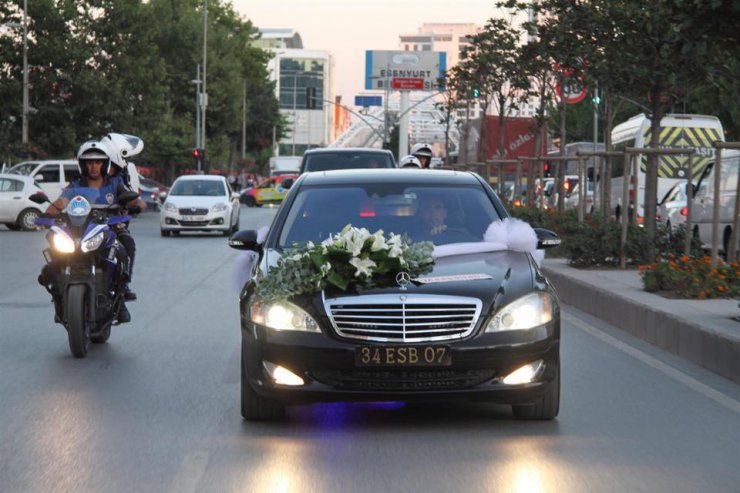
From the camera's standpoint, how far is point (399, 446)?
750 centimetres

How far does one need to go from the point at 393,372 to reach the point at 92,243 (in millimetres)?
4372

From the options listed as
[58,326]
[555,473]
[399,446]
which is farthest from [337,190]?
[58,326]

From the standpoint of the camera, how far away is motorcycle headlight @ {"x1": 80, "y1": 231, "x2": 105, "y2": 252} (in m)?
11.4

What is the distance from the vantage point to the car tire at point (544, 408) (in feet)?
26.7

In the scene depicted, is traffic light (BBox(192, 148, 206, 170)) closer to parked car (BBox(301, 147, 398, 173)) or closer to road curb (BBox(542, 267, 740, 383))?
parked car (BBox(301, 147, 398, 173))

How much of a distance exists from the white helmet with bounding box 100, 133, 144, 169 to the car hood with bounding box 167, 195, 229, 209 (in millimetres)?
23285

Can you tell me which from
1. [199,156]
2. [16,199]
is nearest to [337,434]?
[16,199]

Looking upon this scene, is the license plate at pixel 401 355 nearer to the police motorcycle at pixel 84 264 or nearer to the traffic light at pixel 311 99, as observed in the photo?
the police motorcycle at pixel 84 264

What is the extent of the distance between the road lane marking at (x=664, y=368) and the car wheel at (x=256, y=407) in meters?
2.76

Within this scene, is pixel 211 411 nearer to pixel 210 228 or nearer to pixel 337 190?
pixel 337 190

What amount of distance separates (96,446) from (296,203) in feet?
8.04

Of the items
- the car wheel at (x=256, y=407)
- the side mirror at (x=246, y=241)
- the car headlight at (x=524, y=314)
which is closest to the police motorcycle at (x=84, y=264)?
the side mirror at (x=246, y=241)

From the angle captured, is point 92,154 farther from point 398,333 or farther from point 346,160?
point 346,160

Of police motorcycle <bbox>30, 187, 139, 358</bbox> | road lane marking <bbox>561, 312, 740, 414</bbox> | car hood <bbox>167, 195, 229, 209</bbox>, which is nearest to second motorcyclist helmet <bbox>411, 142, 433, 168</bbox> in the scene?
road lane marking <bbox>561, 312, 740, 414</bbox>
